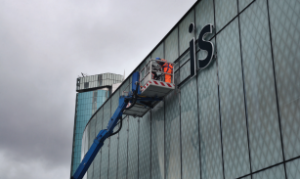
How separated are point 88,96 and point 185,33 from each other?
113 meters

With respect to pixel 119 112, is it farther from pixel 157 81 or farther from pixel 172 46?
pixel 172 46

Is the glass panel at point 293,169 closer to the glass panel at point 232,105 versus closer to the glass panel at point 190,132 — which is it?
the glass panel at point 232,105

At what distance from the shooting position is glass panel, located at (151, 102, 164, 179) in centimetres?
2356

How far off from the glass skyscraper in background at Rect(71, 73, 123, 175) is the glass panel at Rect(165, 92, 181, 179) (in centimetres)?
10507

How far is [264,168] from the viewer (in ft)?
47.4

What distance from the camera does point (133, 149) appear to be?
1128 inches

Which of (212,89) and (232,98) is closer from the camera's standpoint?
(232,98)

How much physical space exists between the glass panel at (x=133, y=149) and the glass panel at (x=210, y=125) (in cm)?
965

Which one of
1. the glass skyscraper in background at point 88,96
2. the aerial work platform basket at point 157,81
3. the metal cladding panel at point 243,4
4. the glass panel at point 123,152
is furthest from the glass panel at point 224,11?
the glass skyscraper in background at point 88,96

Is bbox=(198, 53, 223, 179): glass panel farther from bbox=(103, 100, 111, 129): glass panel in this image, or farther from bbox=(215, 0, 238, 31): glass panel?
bbox=(103, 100, 111, 129): glass panel

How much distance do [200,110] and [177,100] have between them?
3211mm

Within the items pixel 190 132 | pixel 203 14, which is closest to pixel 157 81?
pixel 190 132

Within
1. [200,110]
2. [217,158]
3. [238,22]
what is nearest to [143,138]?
[200,110]

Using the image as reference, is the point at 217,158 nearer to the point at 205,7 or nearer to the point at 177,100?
the point at 177,100
